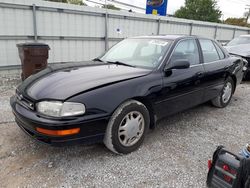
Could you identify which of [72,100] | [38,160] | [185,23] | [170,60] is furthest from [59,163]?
[185,23]

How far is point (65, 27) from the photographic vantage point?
7.36m

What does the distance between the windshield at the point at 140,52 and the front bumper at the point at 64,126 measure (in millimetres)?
1204

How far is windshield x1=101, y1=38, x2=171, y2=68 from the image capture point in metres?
3.16

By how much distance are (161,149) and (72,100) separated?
4.57 ft

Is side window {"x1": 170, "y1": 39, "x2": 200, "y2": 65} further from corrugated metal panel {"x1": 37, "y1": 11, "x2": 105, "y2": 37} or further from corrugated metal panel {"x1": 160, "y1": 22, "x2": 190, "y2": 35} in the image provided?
corrugated metal panel {"x1": 160, "y1": 22, "x2": 190, "y2": 35}

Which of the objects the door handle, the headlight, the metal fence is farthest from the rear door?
the metal fence

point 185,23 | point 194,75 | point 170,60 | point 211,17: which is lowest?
point 194,75

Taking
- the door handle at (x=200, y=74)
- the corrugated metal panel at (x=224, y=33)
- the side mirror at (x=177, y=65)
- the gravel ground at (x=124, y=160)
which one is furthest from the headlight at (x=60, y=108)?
the corrugated metal panel at (x=224, y=33)

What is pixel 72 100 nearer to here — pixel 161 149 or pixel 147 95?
pixel 147 95

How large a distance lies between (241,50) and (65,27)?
618cm

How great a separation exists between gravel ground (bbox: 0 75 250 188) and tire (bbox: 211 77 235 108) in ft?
2.82

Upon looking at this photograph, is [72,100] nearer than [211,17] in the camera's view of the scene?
Yes

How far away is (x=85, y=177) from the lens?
7.48ft

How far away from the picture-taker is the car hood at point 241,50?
23.9 ft
